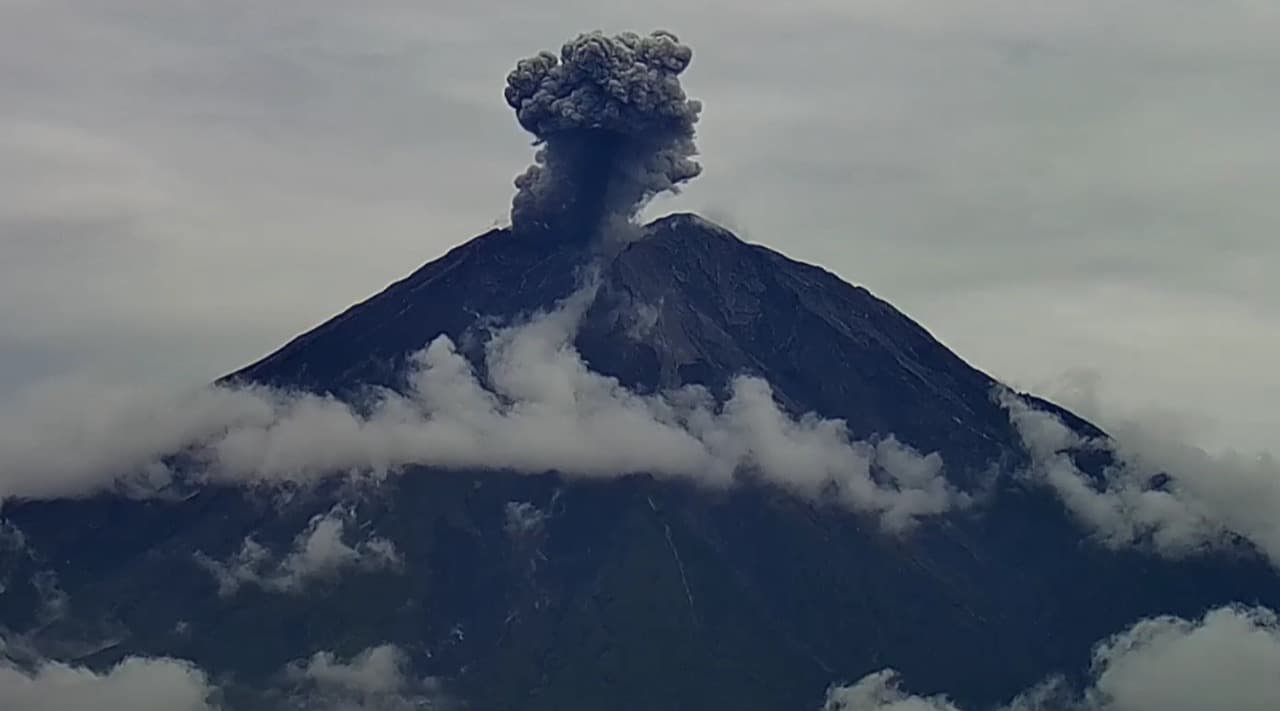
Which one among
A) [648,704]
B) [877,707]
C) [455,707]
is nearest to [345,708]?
[455,707]

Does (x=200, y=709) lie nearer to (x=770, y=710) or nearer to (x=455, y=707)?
(x=455, y=707)

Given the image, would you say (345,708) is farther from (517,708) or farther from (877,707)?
(877,707)

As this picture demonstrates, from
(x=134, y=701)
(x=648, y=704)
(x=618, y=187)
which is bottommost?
(x=134, y=701)

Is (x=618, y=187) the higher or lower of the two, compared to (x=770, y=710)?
higher

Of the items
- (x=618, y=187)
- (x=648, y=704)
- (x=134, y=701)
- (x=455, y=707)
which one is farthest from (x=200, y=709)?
(x=618, y=187)

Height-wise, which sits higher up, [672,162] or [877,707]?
[672,162]

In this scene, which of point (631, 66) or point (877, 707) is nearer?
point (631, 66)

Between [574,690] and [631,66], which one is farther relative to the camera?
[574,690]
